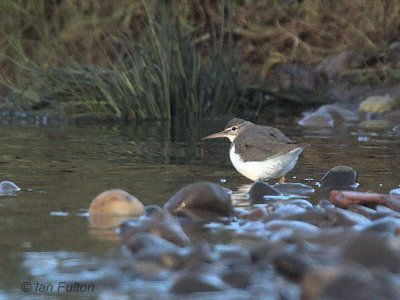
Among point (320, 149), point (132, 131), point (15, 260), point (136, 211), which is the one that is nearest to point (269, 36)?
point (132, 131)

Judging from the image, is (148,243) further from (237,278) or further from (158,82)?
(158,82)

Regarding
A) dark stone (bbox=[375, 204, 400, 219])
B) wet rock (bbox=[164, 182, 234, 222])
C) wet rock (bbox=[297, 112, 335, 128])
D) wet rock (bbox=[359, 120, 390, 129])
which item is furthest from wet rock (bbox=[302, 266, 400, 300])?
wet rock (bbox=[297, 112, 335, 128])

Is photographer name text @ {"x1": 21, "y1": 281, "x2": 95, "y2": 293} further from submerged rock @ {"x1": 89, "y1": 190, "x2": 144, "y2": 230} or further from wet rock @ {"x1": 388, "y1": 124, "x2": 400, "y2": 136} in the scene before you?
wet rock @ {"x1": 388, "y1": 124, "x2": 400, "y2": 136}

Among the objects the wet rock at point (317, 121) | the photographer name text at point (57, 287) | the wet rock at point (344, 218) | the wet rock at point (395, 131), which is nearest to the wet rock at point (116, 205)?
the wet rock at point (344, 218)

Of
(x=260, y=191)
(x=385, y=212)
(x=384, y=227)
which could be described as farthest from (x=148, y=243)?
(x=260, y=191)

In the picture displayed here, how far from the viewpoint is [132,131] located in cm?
1081

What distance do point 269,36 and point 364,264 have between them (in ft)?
33.5

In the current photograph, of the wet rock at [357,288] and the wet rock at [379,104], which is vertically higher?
the wet rock at [379,104]

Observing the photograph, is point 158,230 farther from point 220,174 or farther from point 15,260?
point 220,174

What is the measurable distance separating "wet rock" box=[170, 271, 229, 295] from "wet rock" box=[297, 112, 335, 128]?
7.73m

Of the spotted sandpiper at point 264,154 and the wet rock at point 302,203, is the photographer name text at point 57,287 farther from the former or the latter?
the spotted sandpiper at point 264,154

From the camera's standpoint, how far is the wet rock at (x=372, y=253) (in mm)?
4062

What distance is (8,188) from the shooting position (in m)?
6.41

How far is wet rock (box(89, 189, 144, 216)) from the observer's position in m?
5.49
